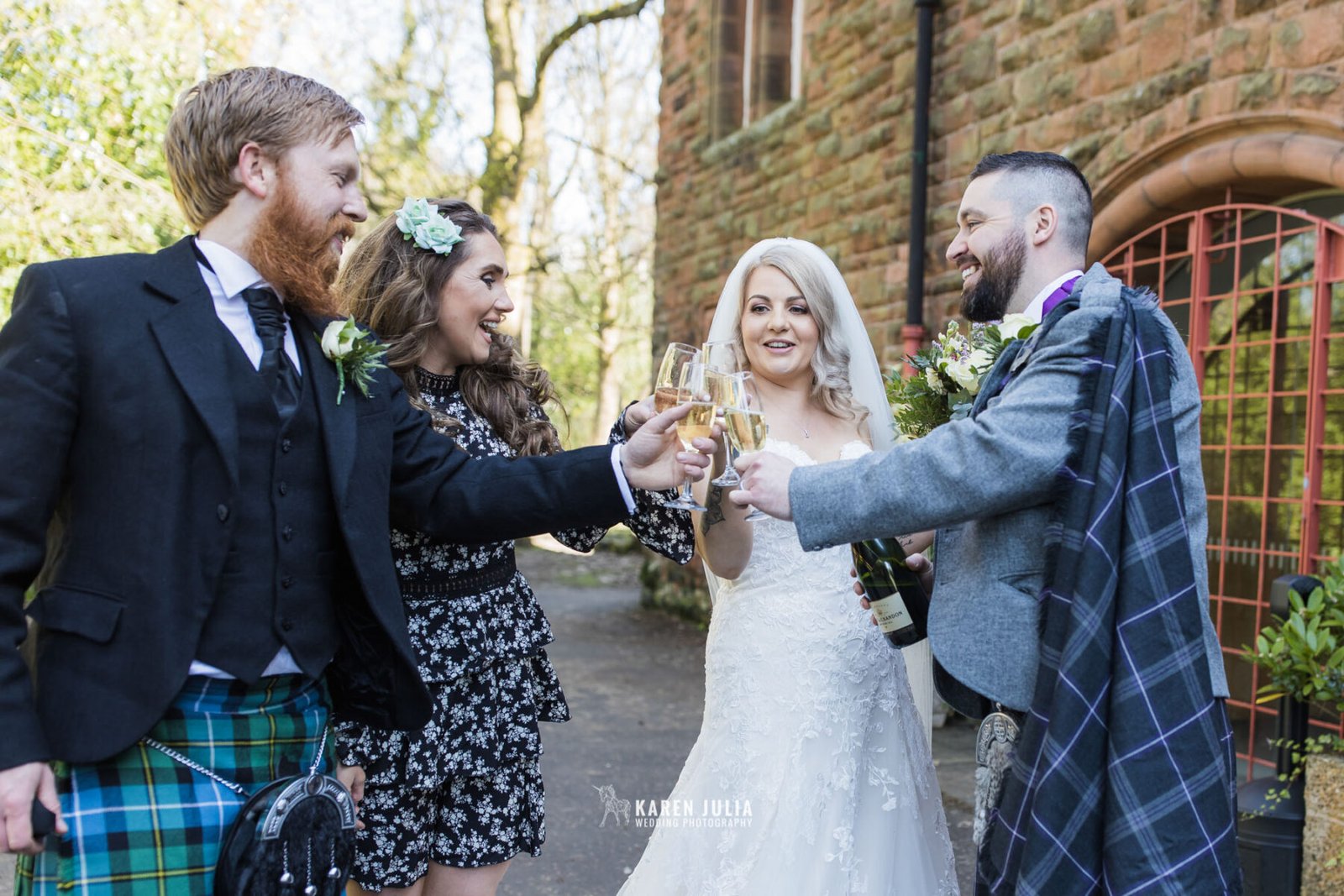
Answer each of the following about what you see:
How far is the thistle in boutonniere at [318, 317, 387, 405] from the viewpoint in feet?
7.25

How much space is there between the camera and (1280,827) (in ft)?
12.0

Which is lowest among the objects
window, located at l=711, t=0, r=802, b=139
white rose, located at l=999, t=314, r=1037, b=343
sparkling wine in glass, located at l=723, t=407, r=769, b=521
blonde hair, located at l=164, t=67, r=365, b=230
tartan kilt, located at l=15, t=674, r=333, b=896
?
tartan kilt, located at l=15, t=674, r=333, b=896

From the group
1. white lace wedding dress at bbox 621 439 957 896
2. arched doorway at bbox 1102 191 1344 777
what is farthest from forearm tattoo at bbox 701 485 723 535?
arched doorway at bbox 1102 191 1344 777

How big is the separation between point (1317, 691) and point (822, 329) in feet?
6.44

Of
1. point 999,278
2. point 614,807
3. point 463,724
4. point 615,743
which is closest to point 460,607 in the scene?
point 463,724

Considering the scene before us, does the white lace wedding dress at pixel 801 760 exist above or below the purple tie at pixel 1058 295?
below

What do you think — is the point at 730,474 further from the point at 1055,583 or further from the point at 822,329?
the point at 822,329

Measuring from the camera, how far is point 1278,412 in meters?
6.69

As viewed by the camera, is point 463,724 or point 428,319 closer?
point 463,724

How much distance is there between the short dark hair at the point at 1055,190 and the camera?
2.51 meters

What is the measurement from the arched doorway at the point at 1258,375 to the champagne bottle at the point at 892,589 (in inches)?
102

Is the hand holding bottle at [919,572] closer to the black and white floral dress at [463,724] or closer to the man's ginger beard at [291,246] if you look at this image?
the black and white floral dress at [463,724]

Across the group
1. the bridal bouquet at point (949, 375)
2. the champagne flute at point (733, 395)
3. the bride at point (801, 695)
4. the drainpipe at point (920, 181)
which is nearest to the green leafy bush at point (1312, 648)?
the bride at point (801, 695)

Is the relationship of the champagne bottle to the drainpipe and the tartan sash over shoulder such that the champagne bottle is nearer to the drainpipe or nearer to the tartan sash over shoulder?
the tartan sash over shoulder
